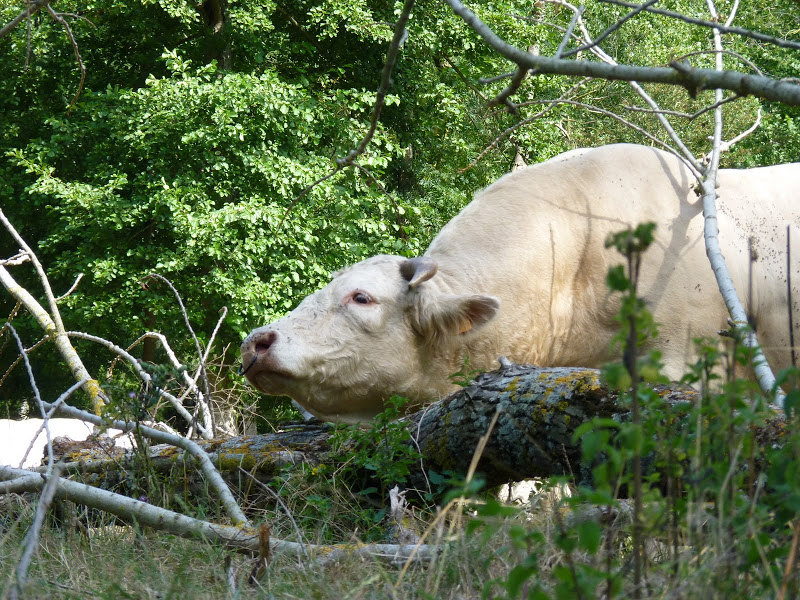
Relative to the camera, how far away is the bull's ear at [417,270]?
5.16m

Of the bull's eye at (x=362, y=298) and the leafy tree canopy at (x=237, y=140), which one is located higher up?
the leafy tree canopy at (x=237, y=140)

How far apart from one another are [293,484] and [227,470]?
44 cm

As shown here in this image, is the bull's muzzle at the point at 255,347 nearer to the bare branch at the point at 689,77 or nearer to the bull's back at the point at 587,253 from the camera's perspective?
the bull's back at the point at 587,253

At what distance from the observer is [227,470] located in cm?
431

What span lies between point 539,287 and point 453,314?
Answer: 71cm

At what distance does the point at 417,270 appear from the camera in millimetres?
5230

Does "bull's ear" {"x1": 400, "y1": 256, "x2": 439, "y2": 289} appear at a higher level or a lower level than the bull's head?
higher

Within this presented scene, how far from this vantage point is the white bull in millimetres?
5109

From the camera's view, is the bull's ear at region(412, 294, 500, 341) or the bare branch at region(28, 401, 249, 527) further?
the bull's ear at region(412, 294, 500, 341)

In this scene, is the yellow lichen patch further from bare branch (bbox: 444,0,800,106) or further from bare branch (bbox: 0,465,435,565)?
bare branch (bbox: 444,0,800,106)

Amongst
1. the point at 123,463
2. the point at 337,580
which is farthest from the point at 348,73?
the point at 337,580

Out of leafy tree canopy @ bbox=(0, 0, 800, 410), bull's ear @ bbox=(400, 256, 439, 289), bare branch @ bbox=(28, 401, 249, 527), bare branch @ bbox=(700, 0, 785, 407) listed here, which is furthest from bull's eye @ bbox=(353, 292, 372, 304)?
leafy tree canopy @ bbox=(0, 0, 800, 410)

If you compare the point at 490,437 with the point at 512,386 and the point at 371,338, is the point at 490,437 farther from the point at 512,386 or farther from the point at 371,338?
the point at 371,338

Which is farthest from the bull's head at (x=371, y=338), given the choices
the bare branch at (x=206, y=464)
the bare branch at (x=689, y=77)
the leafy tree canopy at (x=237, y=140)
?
the leafy tree canopy at (x=237, y=140)
